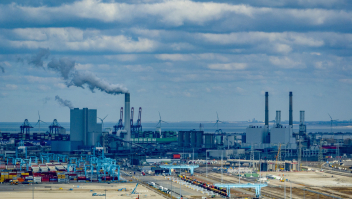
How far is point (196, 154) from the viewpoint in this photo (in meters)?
153

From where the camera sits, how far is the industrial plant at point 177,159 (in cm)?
9175

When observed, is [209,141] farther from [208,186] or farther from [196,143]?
[208,186]

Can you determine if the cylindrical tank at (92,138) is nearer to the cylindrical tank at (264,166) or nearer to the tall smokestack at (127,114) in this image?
the tall smokestack at (127,114)

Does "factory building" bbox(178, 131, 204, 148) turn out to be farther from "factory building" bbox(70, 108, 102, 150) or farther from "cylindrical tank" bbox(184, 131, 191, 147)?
"factory building" bbox(70, 108, 102, 150)

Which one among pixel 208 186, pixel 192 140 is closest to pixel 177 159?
pixel 192 140

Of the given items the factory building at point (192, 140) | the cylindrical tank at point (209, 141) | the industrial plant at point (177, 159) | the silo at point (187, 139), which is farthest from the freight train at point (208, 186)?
the silo at point (187, 139)

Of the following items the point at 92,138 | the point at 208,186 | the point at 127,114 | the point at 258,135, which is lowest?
the point at 208,186

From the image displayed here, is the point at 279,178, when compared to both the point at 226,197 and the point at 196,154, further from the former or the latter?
the point at 196,154

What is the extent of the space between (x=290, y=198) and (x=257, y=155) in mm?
74286

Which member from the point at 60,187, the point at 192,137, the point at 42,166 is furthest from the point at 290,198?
the point at 192,137

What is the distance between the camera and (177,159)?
140m

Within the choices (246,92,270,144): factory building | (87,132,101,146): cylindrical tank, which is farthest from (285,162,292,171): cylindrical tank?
(87,132,101,146): cylindrical tank

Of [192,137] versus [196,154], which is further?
[192,137]

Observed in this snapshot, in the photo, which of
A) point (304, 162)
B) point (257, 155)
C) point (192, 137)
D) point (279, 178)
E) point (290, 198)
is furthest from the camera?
point (192, 137)
